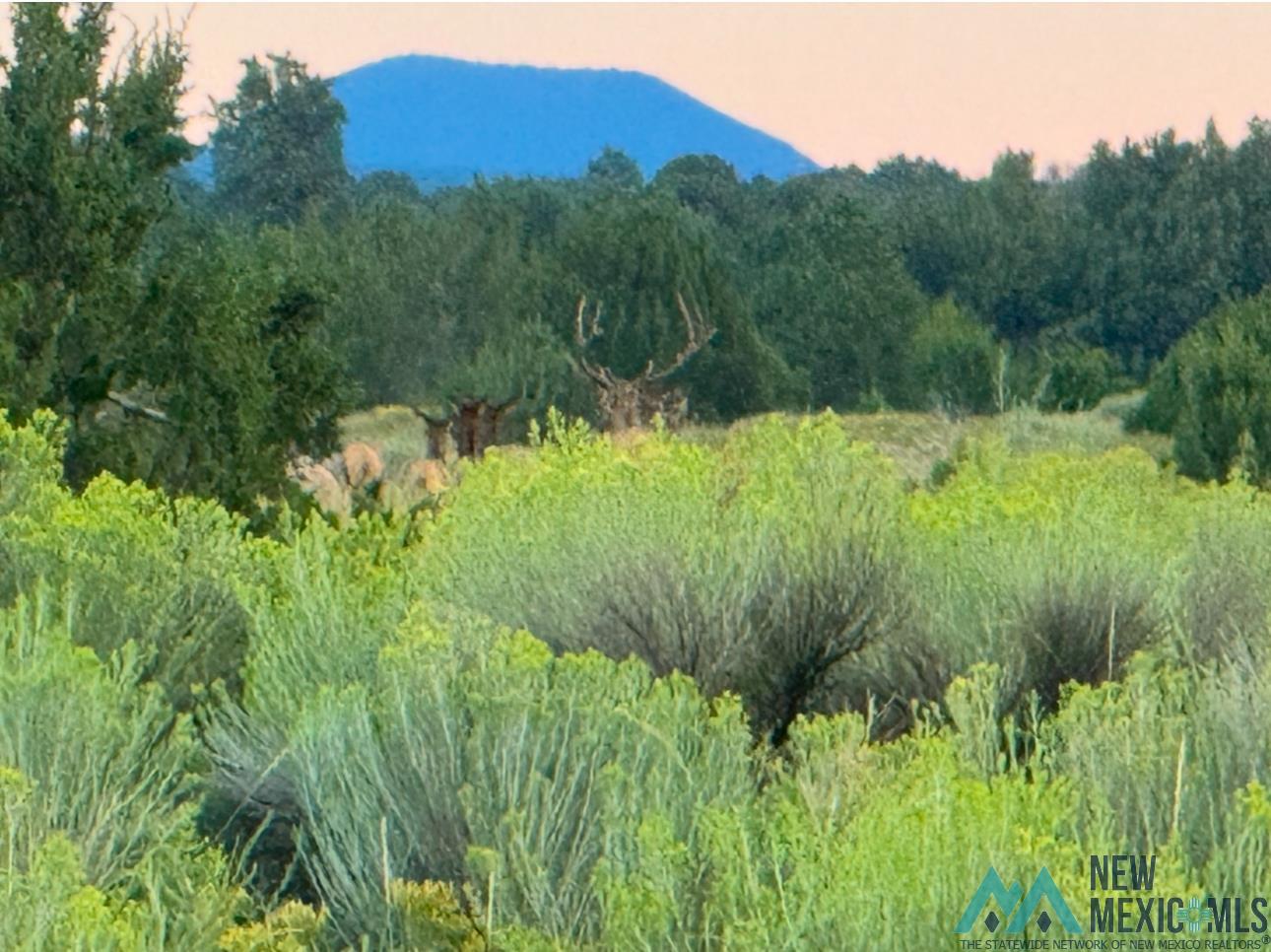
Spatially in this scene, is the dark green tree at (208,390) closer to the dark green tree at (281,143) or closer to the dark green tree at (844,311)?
the dark green tree at (844,311)

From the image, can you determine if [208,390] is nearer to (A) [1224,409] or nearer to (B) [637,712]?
(B) [637,712]

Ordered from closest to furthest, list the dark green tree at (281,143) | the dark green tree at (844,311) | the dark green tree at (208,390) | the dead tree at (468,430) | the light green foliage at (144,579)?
the light green foliage at (144,579) < the dark green tree at (208,390) < the dead tree at (468,430) < the dark green tree at (844,311) < the dark green tree at (281,143)

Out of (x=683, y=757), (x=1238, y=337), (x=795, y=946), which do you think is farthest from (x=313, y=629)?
(x=1238, y=337)

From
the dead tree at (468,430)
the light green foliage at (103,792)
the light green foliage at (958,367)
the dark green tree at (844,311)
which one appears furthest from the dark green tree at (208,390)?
the dark green tree at (844,311)

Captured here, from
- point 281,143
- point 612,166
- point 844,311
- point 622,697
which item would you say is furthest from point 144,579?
point 612,166

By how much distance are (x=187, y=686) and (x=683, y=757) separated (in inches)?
84.0

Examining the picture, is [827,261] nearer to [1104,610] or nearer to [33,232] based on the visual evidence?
[33,232]

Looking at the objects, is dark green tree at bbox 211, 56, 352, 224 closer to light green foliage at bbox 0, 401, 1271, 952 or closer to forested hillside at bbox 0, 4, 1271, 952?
forested hillside at bbox 0, 4, 1271, 952

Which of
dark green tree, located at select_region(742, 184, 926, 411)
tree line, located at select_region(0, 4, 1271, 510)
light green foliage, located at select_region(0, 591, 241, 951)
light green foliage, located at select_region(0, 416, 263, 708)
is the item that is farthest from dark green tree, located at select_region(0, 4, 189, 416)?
dark green tree, located at select_region(742, 184, 926, 411)

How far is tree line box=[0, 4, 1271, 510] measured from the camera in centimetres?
1289

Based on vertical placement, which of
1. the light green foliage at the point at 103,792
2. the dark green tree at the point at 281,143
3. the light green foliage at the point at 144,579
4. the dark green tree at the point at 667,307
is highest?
the dark green tree at the point at 281,143

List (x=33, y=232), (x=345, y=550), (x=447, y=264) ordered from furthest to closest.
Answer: (x=447, y=264) → (x=33, y=232) → (x=345, y=550)

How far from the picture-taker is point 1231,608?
6.39 meters

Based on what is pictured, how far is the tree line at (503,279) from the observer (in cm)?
1289
